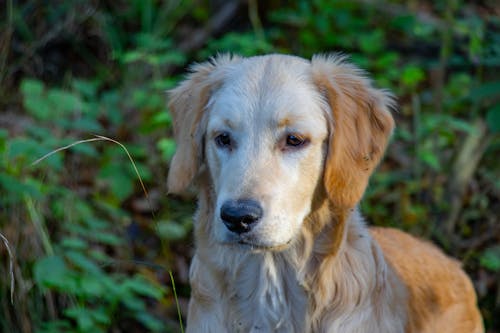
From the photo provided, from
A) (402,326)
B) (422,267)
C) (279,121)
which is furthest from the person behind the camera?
(422,267)

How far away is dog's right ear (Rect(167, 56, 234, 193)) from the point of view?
3619 mm

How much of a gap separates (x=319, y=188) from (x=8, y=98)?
13.0ft

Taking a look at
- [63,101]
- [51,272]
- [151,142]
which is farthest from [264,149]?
[151,142]

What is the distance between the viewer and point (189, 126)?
366 cm

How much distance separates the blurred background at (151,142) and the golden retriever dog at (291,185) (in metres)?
0.70

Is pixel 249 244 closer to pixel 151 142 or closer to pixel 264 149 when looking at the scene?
pixel 264 149

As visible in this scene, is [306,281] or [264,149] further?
[306,281]

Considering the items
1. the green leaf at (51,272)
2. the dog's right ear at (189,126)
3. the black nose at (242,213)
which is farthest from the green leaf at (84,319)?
the black nose at (242,213)

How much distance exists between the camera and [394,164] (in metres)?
6.55

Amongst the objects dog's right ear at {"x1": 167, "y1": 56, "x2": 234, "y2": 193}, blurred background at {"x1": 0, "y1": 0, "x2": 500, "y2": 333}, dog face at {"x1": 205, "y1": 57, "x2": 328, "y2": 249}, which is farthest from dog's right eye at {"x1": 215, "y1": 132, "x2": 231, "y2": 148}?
blurred background at {"x1": 0, "y1": 0, "x2": 500, "y2": 333}

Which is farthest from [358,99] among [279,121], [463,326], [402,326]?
[463,326]

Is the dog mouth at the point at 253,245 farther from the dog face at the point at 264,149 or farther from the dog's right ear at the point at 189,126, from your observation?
the dog's right ear at the point at 189,126

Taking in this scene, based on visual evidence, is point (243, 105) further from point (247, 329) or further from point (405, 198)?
point (405, 198)

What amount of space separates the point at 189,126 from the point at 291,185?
2.10ft
